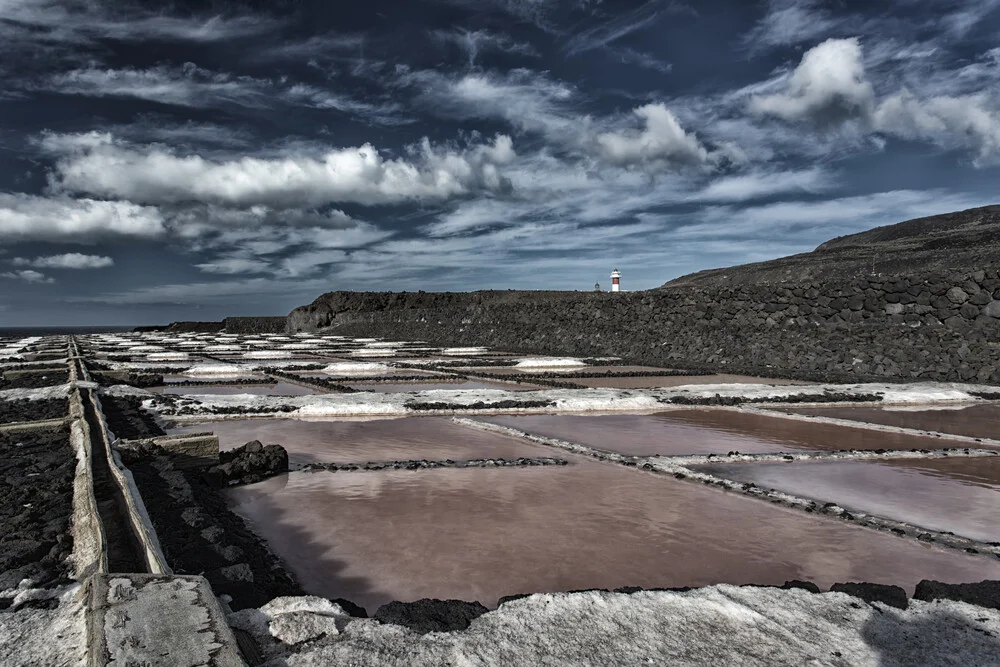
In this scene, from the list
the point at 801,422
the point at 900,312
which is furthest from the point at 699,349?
the point at 801,422

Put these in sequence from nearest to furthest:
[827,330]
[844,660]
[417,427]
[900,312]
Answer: [844,660] < [417,427] < [900,312] < [827,330]

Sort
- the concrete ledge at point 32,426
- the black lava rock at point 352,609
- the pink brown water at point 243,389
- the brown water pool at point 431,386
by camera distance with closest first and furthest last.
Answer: the black lava rock at point 352,609 < the concrete ledge at point 32,426 < the pink brown water at point 243,389 < the brown water pool at point 431,386

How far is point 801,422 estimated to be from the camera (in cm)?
863

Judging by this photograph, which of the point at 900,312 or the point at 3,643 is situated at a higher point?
the point at 900,312

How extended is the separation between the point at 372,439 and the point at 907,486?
534cm

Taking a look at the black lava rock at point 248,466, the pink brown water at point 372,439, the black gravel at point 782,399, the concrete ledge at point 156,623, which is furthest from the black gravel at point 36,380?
the concrete ledge at point 156,623

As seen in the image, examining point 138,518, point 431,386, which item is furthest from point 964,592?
point 431,386

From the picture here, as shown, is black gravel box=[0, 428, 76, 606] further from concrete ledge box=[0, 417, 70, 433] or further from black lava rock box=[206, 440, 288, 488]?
black lava rock box=[206, 440, 288, 488]

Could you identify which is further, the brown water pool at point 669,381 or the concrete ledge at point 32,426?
the brown water pool at point 669,381

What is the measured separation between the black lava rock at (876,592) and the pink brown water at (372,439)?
3.66 meters

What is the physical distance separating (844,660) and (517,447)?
462 centimetres

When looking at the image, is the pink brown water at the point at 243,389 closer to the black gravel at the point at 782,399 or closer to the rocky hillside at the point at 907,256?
the black gravel at the point at 782,399

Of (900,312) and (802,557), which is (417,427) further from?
(900,312)

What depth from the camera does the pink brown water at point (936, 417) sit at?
8.02 m
